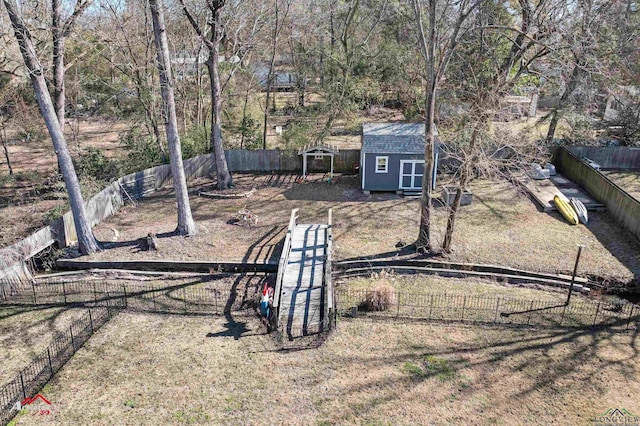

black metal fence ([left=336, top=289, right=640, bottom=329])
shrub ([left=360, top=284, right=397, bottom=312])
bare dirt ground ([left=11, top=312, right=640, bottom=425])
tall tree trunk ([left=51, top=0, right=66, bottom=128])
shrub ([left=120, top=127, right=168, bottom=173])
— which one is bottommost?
bare dirt ground ([left=11, top=312, right=640, bottom=425])

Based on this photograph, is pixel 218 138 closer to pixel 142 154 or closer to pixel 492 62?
pixel 142 154

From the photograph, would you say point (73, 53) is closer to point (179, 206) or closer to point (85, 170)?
point (85, 170)

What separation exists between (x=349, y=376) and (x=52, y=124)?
1266cm

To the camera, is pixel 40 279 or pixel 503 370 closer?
pixel 503 370

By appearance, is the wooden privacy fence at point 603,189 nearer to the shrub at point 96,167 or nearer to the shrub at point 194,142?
the shrub at point 194,142

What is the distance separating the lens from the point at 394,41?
Answer: 33.6 metres

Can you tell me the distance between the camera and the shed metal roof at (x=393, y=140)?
23.5m

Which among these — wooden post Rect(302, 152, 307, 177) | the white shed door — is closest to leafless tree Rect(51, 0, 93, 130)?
wooden post Rect(302, 152, 307, 177)

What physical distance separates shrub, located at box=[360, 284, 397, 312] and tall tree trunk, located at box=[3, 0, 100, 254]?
1034cm

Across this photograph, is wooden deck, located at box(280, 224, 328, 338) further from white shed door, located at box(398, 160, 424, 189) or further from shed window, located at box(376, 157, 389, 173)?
white shed door, located at box(398, 160, 424, 189)

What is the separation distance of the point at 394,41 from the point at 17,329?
29029 millimetres

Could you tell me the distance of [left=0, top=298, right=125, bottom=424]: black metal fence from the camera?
32.5ft

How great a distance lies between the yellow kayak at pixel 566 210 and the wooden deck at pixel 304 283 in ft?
34.1

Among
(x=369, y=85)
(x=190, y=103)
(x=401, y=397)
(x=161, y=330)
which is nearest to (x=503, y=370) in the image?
(x=401, y=397)
